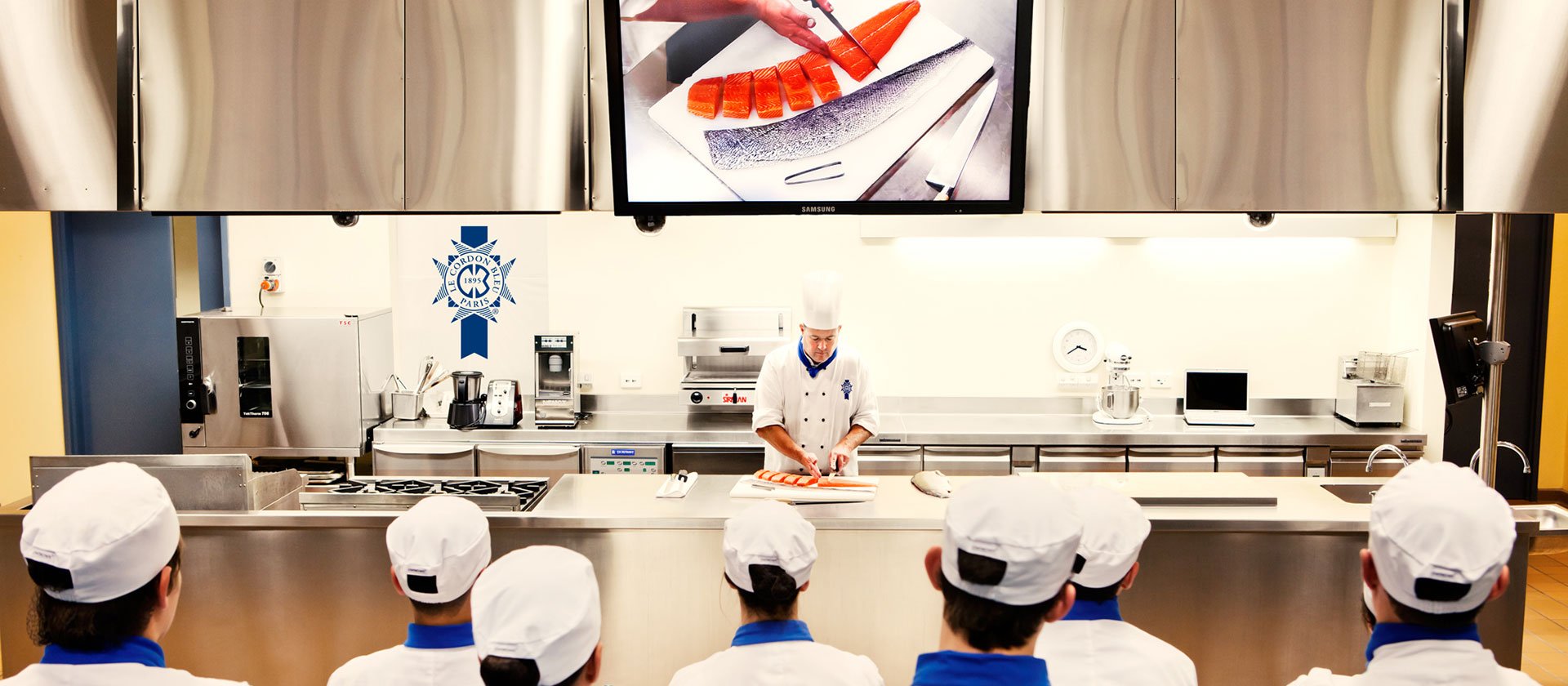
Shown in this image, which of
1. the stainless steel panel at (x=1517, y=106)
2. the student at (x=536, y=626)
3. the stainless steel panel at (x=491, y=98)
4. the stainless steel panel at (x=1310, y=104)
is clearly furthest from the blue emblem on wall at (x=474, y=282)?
the stainless steel panel at (x=1517, y=106)

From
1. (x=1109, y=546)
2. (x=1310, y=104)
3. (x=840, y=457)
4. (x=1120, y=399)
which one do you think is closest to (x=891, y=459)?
(x=1120, y=399)

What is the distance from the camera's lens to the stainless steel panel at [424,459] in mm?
5430

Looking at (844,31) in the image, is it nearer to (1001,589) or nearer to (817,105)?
(817,105)

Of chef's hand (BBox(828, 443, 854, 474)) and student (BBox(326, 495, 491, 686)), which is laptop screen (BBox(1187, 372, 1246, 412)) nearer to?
chef's hand (BBox(828, 443, 854, 474))

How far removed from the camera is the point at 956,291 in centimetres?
592

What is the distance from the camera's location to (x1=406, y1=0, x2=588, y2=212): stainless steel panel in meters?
3.04

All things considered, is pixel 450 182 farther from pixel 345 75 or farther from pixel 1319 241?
pixel 1319 241

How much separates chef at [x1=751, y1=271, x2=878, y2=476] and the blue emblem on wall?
2.47 meters

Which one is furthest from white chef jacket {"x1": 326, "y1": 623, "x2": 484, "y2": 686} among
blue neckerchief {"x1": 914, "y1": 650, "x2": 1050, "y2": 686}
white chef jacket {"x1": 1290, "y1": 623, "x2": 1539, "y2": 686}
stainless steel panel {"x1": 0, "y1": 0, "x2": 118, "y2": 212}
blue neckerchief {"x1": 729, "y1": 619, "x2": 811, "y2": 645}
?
stainless steel panel {"x1": 0, "y1": 0, "x2": 118, "y2": 212}

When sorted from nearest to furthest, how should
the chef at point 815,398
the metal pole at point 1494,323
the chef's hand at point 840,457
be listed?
the metal pole at point 1494,323
the chef's hand at point 840,457
the chef at point 815,398

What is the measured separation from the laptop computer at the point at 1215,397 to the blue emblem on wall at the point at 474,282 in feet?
13.2

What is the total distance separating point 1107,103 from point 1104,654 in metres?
1.79

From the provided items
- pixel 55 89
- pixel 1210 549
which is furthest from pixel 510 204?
pixel 1210 549

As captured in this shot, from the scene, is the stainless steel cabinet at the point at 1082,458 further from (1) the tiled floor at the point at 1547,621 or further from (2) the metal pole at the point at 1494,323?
(2) the metal pole at the point at 1494,323
